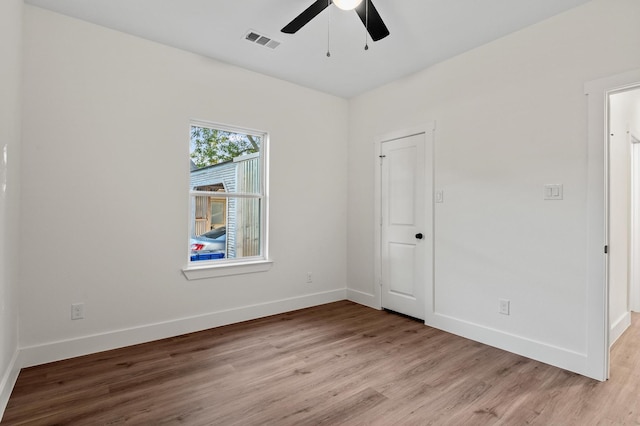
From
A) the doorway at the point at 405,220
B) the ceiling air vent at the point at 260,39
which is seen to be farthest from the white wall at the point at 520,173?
the ceiling air vent at the point at 260,39

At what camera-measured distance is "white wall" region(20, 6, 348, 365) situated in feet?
8.64

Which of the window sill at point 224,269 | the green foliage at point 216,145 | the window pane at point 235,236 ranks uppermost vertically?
the green foliage at point 216,145

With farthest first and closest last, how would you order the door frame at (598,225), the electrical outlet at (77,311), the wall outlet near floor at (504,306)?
the wall outlet near floor at (504,306), the electrical outlet at (77,311), the door frame at (598,225)

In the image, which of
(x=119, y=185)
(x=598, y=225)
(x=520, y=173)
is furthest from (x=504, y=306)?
(x=119, y=185)

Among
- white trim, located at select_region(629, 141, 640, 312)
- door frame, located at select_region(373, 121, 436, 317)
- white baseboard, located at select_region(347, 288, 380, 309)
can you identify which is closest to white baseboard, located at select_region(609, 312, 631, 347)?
white trim, located at select_region(629, 141, 640, 312)

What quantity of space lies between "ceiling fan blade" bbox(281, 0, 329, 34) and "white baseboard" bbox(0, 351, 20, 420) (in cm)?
289

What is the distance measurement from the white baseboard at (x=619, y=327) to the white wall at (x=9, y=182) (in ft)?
14.9

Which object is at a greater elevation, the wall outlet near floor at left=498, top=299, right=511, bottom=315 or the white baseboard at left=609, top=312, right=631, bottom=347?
the wall outlet near floor at left=498, top=299, right=511, bottom=315

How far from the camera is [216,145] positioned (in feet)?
11.9

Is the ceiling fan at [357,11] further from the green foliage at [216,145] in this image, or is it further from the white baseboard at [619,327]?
the white baseboard at [619,327]

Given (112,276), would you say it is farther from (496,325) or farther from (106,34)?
(496,325)

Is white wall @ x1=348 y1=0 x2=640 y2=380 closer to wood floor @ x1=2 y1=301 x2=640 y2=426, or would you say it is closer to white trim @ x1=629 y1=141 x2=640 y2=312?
wood floor @ x1=2 y1=301 x2=640 y2=426

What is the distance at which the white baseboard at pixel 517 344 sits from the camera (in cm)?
254

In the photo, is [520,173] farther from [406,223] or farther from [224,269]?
[224,269]
